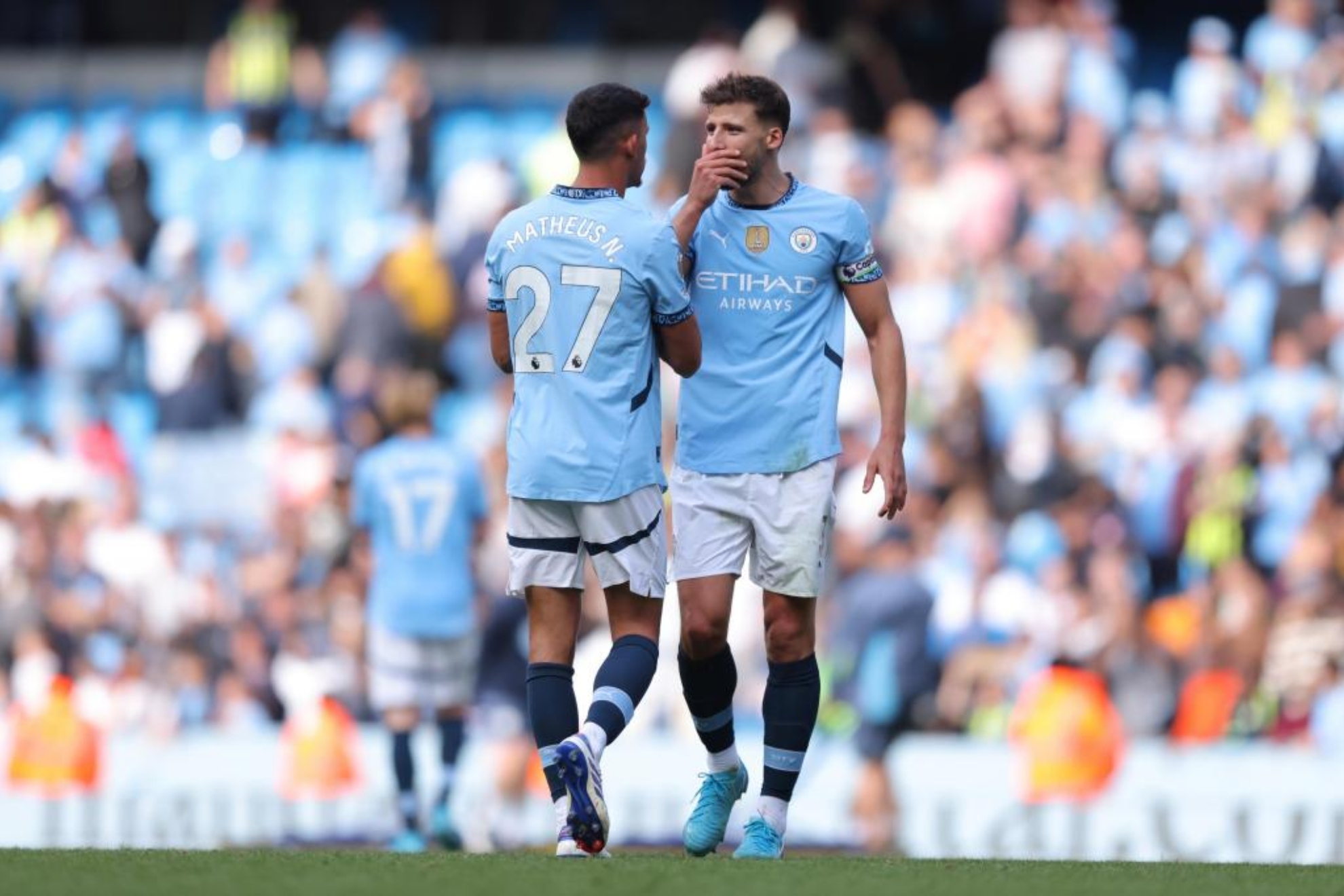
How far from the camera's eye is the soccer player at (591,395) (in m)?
7.35

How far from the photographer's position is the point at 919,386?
629 inches

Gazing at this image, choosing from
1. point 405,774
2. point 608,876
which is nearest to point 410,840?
point 405,774

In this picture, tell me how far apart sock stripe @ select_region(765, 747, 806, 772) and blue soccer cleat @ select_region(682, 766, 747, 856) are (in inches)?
4.3

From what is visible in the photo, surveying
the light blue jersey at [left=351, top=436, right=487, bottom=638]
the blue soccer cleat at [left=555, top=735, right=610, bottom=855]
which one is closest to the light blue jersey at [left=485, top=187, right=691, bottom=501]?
the blue soccer cleat at [left=555, top=735, right=610, bottom=855]

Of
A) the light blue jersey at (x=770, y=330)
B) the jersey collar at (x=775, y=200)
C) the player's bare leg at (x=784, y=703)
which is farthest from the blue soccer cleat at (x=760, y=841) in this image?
the jersey collar at (x=775, y=200)

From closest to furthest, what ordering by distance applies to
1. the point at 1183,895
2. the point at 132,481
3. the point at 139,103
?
1. the point at 1183,895
2. the point at 132,481
3. the point at 139,103

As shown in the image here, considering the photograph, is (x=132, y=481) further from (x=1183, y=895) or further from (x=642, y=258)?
(x=1183, y=895)

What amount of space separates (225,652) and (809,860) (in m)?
8.33

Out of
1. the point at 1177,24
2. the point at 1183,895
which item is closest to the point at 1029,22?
the point at 1177,24

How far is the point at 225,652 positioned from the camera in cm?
1508

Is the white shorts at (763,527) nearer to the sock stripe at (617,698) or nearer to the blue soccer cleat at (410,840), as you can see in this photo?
the sock stripe at (617,698)

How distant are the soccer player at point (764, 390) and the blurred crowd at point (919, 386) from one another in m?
5.42

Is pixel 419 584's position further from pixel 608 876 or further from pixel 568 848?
pixel 608 876

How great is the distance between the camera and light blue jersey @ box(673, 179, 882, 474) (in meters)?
7.73
